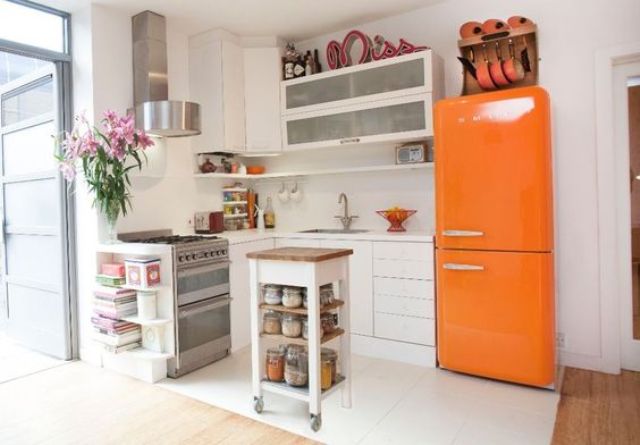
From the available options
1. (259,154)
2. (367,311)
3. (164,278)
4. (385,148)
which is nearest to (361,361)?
(367,311)

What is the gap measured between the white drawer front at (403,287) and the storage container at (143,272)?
5.13 ft

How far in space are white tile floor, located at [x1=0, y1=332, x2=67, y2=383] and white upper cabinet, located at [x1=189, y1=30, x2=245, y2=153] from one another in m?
2.09

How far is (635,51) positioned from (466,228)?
5.12ft

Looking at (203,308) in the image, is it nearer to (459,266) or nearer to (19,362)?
(19,362)

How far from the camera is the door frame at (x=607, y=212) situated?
293 cm

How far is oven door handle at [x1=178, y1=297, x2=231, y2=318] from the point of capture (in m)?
3.01

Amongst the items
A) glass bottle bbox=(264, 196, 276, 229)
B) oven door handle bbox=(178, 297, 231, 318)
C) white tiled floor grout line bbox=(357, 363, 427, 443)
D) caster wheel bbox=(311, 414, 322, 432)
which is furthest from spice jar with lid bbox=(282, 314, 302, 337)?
glass bottle bbox=(264, 196, 276, 229)

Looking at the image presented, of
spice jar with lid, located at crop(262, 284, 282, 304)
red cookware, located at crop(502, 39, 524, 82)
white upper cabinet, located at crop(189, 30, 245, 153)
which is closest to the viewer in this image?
spice jar with lid, located at crop(262, 284, 282, 304)

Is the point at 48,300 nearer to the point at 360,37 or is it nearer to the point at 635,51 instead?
the point at 360,37

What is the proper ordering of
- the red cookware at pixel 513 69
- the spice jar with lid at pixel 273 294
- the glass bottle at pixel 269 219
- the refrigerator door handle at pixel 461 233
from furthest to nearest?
the glass bottle at pixel 269 219
the red cookware at pixel 513 69
the refrigerator door handle at pixel 461 233
the spice jar with lid at pixel 273 294

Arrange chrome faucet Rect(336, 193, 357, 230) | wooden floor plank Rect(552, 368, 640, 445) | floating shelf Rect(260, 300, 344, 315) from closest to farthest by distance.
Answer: wooden floor plank Rect(552, 368, 640, 445) → floating shelf Rect(260, 300, 344, 315) → chrome faucet Rect(336, 193, 357, 230)

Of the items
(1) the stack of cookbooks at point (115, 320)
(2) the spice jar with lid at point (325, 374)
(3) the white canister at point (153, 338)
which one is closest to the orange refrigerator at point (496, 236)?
(2) the spice jar with lid at point (325, 374)

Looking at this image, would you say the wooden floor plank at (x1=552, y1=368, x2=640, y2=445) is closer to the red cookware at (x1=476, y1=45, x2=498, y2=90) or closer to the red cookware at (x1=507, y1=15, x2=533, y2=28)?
the red cookware at (x1=476, y1=45, x2=498, y2=90)

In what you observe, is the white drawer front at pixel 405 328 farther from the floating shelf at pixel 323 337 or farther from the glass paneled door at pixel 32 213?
the glass paneled door at pixel 32 213
